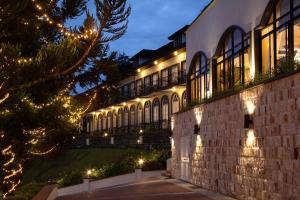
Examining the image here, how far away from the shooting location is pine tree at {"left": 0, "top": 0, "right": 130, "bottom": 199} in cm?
799

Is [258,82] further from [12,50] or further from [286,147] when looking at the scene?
[12,50]

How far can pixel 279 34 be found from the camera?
14.1 m

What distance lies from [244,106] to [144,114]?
35.1 metres

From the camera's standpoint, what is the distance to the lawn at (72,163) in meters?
35.9

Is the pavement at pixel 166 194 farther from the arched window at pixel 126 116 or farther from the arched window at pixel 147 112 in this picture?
the arched window at pixel 126 116

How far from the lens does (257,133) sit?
41.1 feet

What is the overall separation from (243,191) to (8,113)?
629 centimetres

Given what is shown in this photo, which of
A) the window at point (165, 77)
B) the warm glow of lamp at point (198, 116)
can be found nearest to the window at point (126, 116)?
the window at point (165, 77)

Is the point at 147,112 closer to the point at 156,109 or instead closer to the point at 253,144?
the point at 156,109

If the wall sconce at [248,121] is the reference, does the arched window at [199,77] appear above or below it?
above

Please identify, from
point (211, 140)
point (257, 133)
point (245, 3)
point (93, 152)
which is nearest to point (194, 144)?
point (211, 140)

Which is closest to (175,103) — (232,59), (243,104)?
(232,59)

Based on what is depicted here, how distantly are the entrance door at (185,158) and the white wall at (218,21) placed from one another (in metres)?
3.56

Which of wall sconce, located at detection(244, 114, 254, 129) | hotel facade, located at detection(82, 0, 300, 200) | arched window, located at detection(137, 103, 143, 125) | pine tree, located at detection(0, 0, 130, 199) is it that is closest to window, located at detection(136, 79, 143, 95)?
arched window, located at detection(137, 103, 143, 125)
